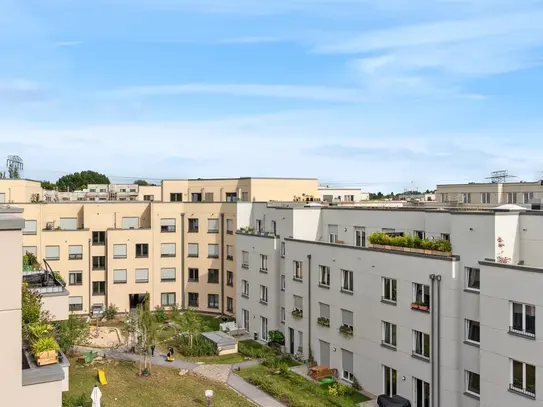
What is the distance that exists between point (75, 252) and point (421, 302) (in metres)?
36.7

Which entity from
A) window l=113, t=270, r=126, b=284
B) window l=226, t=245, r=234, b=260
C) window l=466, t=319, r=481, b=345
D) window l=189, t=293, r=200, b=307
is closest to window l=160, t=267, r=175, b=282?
window l=189, t=293, r=200, b=307

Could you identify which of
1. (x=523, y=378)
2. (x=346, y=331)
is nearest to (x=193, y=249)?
(x=346, y=331)

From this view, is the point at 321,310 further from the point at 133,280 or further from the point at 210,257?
the point at 133,280

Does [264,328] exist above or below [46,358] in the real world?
below

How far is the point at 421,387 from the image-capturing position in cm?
2802

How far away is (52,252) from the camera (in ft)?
166

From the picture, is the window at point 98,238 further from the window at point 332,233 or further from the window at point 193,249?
the window at point 332,233

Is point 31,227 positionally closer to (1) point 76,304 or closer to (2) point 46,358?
(1) point 76,304

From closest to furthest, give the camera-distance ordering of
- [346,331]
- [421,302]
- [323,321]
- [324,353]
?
[421,302]
[346,331]
[323,321]
[324,353]

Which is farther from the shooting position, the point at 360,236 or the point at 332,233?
the point at 332,233

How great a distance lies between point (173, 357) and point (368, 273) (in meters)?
17.5

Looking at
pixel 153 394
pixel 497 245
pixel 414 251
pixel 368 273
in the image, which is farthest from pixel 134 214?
pixel 497 245

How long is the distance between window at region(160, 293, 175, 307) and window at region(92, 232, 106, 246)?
8.32 metres

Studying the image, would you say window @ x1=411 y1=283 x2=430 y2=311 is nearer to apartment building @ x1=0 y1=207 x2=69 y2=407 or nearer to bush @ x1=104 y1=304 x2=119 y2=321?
apartment building @ x1=0 y1=207 x2=69 y2=407
